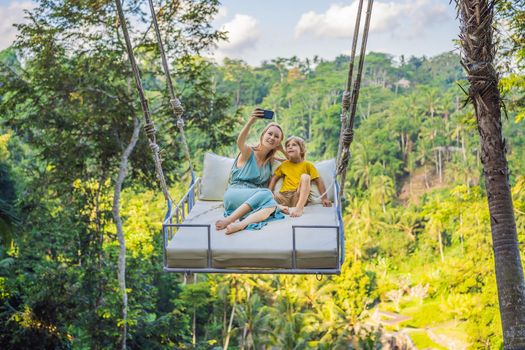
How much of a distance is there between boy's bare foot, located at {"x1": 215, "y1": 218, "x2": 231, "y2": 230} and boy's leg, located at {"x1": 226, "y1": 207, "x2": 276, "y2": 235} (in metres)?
0.04

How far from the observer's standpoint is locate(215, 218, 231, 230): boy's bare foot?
3709 mm

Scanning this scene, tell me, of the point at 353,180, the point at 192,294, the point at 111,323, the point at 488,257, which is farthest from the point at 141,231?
the point at 353,180

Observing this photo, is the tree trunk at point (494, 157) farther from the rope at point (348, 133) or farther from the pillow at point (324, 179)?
the pillow at point (324, 179)

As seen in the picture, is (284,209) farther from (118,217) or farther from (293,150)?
(118,217)

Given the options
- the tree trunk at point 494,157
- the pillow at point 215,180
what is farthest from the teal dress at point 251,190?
the tree trunk at point 494,157

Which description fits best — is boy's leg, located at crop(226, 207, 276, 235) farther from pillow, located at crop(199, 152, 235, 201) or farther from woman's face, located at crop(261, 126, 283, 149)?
pillow, located at crop(199, 152, 235, 201)

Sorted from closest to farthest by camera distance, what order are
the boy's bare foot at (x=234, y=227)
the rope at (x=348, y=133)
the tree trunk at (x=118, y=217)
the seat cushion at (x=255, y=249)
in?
the seat cushion at (x=255, y=249)
the boy's bare foot at (x=234, y=227)
the rope at (x=348, y=133)
the tree trunk at (x=118, y=217)

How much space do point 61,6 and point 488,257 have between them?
31.6 ft

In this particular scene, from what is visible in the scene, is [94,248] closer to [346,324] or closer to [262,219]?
[262,219]

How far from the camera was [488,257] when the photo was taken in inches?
556

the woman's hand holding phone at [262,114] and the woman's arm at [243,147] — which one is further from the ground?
the woman's hand holding phone at [262,114]

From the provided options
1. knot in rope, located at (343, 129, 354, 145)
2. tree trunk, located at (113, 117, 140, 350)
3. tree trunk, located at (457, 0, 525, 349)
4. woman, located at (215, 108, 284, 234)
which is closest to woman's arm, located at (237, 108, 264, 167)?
woman, located at (215, 108, 284, 234)

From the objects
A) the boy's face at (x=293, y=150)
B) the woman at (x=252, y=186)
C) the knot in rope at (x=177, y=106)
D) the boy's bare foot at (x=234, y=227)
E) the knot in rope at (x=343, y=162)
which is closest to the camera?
the boy's bare foot at (x=234, y=227)

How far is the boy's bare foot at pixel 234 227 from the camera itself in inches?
144
